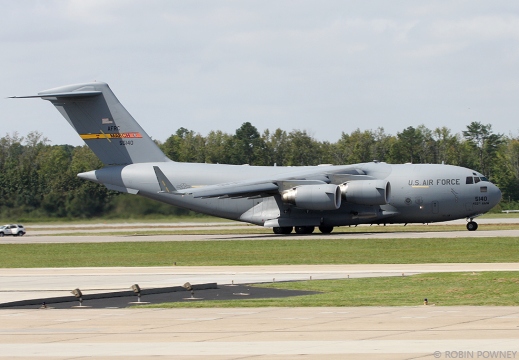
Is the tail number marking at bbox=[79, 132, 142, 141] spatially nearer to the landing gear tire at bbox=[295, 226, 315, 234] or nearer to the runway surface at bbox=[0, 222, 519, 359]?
the landing gear tire at bbox=[295, 226, 315, 234]

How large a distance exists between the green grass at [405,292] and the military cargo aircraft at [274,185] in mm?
22763

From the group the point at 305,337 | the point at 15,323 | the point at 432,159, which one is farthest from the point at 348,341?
the point at 432,159

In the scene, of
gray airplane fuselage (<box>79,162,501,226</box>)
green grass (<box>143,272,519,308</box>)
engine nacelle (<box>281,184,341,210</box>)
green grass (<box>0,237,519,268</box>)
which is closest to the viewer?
green grass (<box>143,272,519,308</box>)

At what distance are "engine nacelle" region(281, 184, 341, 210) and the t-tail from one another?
9385mm

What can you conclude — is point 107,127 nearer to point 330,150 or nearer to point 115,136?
point 115,136

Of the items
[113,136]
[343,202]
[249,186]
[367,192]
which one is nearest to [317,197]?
[343,202]

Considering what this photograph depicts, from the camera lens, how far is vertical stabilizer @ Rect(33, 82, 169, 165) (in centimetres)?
5122

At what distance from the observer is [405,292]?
20.5 metres

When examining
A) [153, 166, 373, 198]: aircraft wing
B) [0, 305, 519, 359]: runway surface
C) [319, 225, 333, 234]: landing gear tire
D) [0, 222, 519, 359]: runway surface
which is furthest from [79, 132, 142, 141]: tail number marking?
[0, 305, 519, 359]: runway surface

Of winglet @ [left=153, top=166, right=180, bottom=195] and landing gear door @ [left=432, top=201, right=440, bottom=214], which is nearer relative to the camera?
winglet @ [left=153, top=166, right=180, bottom=195]

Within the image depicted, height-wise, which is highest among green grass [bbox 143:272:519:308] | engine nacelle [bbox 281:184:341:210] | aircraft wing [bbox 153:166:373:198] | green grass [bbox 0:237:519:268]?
aircraft wing [bbox 153:166:373:198]

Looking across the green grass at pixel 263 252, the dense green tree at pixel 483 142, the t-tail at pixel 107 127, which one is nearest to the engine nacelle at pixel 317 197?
the green grass at pixel 263 252

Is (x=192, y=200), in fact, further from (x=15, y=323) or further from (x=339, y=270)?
(x=15, y=323)

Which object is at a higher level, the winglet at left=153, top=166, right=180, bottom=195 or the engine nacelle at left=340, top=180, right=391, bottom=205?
the winglet at left=153, top=166, right=180, bottom=195
